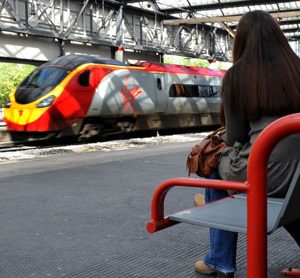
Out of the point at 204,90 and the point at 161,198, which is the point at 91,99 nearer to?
the point at 204,90

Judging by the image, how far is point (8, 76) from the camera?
26125 mm

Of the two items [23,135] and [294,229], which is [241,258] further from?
[23,135]

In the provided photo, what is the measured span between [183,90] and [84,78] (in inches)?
249

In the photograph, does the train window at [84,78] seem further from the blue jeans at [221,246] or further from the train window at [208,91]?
the blue jeans at [221,246]

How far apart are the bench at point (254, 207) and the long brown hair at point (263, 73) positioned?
0.50 meters

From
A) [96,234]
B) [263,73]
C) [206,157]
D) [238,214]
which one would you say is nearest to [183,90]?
[96,234]

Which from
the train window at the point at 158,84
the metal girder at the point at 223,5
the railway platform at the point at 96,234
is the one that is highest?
the metal girder at the point at 223,5

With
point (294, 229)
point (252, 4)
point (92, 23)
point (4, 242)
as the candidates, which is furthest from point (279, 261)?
point (252, 4)

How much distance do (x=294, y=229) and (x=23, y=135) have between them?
43.5 ft

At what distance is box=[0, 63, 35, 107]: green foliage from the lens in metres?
25.9

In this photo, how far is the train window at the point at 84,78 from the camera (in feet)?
50.9

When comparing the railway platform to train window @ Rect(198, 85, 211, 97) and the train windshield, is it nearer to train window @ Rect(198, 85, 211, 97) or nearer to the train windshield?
the train windshield

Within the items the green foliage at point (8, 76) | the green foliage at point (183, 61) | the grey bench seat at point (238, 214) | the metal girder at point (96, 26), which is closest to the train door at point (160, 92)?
the metal girder at point (96, 26)

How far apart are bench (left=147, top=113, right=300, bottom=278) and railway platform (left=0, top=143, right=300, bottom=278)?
115 centimetres
